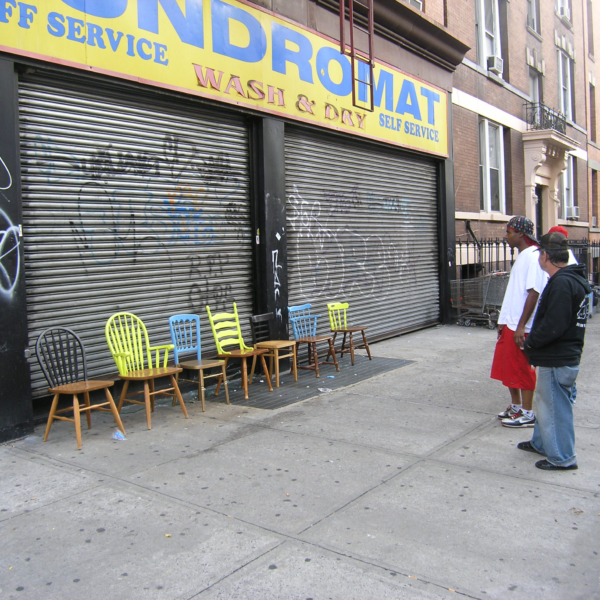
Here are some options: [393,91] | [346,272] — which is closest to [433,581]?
[346,272]

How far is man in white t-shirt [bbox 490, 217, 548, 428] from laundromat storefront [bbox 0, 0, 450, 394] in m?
3.72

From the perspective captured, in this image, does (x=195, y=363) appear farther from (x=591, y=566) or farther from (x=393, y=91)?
(x=393, y=91)

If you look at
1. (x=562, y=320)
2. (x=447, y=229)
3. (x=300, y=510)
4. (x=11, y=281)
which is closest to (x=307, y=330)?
(x=11, y=281)

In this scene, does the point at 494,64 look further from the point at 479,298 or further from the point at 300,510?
the point at 300,510

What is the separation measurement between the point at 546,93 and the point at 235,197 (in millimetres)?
16025

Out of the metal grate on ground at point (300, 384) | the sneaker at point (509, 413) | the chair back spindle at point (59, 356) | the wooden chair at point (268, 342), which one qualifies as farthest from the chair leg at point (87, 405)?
the sneaker at point (509, 413)

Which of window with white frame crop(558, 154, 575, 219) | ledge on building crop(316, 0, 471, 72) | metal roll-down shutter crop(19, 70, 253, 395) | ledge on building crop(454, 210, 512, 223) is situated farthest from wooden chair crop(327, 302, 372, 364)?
window with white frame crop(558, 154, 575, 219)

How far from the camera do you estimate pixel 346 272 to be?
10.2 metres

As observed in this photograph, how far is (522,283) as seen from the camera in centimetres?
530

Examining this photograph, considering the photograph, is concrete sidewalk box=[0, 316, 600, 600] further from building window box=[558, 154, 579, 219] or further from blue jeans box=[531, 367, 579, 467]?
building window box=[558, 154, 579, 219]

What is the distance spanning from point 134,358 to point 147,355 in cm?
14

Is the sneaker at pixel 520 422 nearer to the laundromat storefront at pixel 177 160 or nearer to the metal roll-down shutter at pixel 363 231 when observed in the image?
the laundromat storefront at pixel 177 160

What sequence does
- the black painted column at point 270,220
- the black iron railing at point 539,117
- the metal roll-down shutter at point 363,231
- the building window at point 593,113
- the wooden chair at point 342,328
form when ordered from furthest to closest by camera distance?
the building window at point 593,113
the black iron railing at point 539,117
the metal roll-down shutter at point 363,231
the wooden chair at point 342,328
the black painted column at point 270,220

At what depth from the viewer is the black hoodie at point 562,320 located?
13.9 ft
